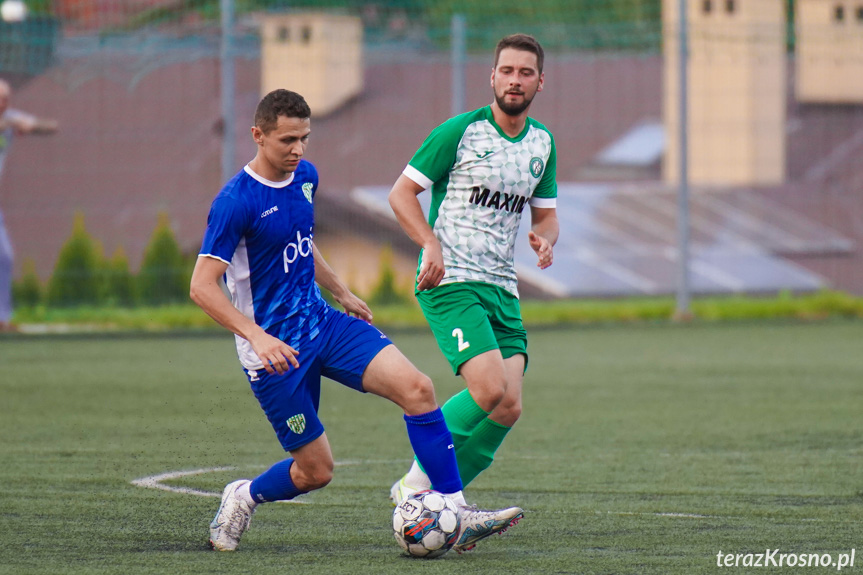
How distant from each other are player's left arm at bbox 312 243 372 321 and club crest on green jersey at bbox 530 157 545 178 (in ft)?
2.86

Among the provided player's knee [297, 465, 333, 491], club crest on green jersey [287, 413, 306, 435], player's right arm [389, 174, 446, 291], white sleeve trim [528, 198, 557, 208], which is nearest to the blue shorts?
club crest on green jersey [287, 413, 306, 435]

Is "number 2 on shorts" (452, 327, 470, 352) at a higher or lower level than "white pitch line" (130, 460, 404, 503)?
higher

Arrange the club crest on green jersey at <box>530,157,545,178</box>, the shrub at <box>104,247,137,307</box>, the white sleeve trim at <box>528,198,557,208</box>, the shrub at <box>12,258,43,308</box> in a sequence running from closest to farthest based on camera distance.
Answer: the club crest on green jersey at <box>530,157,545,178</box>
the white sleeve trim at <box>528,198,557,208</box>
the shrub at <box>12,258,43,308</box>
the shrub at <box>104,247,137,307</box>

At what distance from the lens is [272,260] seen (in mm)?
5055

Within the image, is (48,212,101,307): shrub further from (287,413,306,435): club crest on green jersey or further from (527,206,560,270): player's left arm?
(287,413,306,435): club crest on green jersey

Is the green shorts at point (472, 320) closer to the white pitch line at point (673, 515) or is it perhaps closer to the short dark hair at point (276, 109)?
the white pitch line at point (673, 515)

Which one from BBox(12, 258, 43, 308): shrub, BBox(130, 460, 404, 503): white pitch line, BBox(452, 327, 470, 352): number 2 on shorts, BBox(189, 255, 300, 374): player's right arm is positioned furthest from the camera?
BBox(12, 258, 43, 308): shrub

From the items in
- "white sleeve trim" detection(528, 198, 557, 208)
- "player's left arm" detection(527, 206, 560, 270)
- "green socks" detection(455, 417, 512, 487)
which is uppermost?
"white sleeve trim" detection(528, 198, 557, 208)

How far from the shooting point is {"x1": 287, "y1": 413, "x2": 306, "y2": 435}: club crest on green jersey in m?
5.08

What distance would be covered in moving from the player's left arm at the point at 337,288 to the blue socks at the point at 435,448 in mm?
548

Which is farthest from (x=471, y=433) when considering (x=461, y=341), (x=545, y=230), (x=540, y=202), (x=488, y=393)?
(x=540, y=202)

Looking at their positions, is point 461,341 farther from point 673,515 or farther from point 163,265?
point 163,265

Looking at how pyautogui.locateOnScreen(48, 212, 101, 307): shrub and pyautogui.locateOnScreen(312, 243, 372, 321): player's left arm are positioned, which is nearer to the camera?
pyautogui.locateOnScreen(312, 243, 372, 321): player's left arm

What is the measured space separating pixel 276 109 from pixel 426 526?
1513mm
